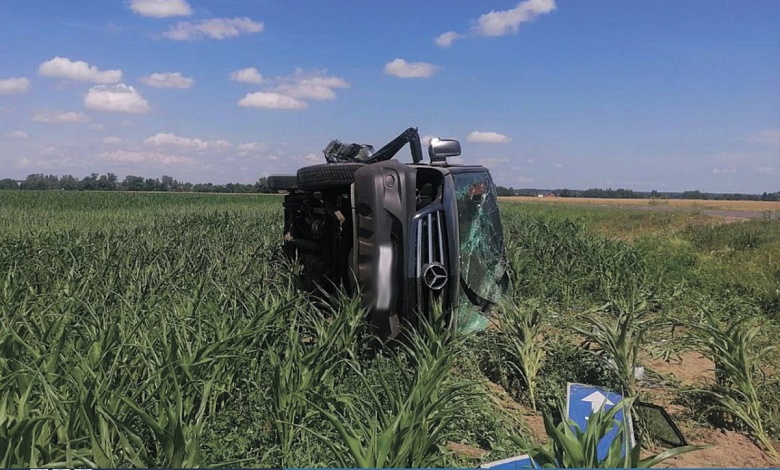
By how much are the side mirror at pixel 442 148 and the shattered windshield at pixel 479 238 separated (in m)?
0.19

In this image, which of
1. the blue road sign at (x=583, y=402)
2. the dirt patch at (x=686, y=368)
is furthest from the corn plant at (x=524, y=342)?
the dirt patch at (x=686, y=368)

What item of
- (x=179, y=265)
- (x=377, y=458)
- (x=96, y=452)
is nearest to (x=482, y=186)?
(x=179, y=265)

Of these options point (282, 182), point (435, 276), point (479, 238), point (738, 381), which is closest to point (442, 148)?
point (479, 238)

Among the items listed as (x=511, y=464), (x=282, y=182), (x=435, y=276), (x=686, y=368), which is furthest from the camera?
(x=282, y=182)

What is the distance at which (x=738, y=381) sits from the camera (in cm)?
377

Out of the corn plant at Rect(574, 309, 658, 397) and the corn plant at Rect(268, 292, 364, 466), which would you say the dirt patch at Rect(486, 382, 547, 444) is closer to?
the corn plant at Rect(574, 309, 658, 397)

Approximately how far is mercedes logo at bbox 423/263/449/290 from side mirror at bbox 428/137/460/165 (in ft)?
3.33

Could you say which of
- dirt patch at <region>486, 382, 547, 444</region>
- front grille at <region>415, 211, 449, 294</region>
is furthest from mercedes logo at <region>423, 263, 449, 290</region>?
dirt patch at <region>486, 382, 547, 444</region>

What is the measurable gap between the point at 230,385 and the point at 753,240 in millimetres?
13953

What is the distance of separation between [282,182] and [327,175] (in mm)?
1797

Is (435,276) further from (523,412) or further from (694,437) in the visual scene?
(694,437)

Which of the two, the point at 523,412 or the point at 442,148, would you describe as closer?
the point at 523,412

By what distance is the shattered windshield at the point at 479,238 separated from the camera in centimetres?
461

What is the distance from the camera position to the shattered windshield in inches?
181
